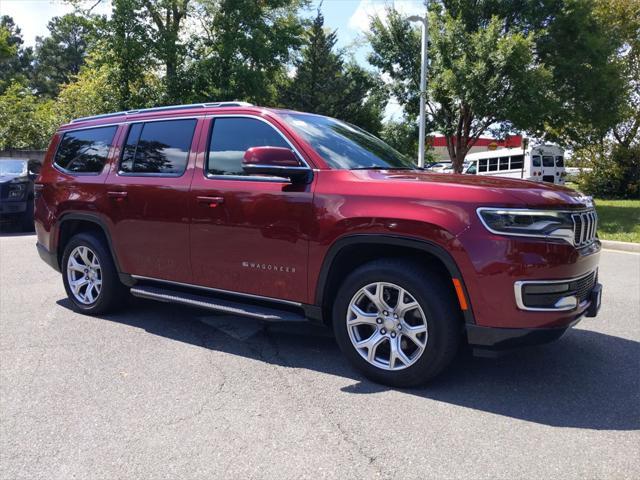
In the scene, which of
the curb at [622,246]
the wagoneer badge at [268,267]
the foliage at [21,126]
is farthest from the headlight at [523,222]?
the foliage at [21,126]

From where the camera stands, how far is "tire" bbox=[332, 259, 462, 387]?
3428mm

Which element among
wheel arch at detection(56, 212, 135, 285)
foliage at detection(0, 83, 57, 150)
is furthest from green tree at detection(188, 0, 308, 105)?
wheel arch at detection(56, 212, 135, 285)

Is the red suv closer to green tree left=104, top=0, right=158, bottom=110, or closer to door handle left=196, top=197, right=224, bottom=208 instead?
door handle left=196, top=197, right=224, bottom=208

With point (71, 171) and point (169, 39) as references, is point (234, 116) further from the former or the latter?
point (169, 39)

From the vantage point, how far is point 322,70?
2920 cm

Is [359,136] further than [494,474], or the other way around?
[359,136]

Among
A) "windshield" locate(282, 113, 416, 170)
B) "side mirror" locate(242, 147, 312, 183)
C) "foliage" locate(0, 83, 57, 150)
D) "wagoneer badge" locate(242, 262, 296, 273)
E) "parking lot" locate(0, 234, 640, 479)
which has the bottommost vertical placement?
"parking lot" locate(0, 234, 640, 479)

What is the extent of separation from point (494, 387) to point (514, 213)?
1240 millimetres

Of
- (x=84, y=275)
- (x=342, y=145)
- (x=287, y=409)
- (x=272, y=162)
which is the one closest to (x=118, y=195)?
(x=84, y=275)

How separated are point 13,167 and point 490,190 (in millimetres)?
12509

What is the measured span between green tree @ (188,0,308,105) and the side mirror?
16.6 metres

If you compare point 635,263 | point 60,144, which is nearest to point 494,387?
point 60,144

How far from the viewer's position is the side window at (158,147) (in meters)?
4.65

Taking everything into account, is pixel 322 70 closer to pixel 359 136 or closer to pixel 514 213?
pixel 359 136
